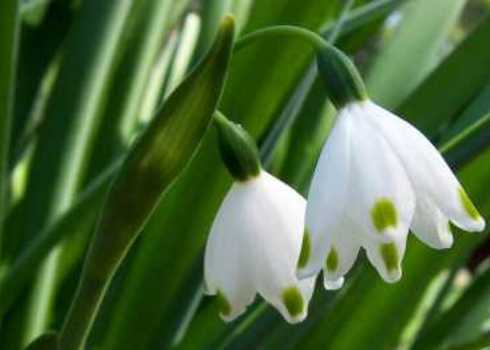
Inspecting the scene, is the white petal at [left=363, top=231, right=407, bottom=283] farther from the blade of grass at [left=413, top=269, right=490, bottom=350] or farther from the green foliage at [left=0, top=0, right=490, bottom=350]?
the blade of grass at [left=413, top=269, right=490, bottom=350]

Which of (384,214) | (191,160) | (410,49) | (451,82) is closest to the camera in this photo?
(384,214)

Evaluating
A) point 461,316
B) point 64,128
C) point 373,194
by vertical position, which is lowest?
point 461,316

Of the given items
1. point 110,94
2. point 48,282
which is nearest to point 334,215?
point 48,282

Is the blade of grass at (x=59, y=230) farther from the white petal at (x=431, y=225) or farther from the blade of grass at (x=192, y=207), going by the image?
the white petal at (x=431, y=225)

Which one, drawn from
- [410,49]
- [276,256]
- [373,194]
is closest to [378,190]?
[373,194]

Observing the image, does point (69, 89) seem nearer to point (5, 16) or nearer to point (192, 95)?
point (5, 16)

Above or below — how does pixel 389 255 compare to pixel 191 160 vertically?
above

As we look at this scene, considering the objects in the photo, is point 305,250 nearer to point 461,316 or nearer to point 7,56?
point 7,56
